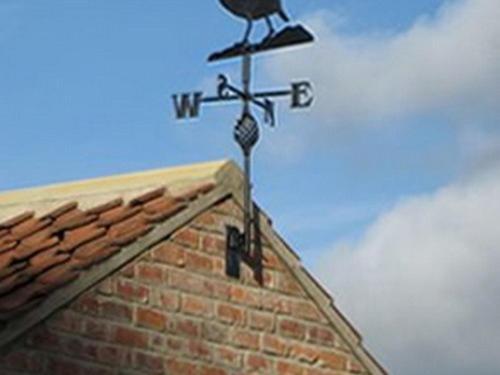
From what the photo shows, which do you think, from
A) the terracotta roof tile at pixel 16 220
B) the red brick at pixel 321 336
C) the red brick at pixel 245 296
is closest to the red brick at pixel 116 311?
the red brick at pixel 245 296

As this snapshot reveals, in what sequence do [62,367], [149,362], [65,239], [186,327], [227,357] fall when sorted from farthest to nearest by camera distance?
[227,357]
[186,327]
[65,239]
[149,362]
[62,367]

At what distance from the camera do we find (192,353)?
865cm

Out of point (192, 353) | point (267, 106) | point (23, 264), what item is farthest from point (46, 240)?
point (267, 106)

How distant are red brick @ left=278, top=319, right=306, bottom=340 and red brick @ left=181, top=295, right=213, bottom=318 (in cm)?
60

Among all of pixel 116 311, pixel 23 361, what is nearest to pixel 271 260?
pixel 116 311

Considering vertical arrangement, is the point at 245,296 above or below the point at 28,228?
below

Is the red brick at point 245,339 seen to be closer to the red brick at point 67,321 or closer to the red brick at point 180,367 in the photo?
the red brick at point 180,367

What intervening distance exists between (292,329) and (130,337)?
4.40 ft

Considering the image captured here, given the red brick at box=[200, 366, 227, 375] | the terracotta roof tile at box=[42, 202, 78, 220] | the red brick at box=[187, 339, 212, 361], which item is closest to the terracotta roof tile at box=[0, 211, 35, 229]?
the terracotta roof tile at box=[42, 202, 78, 220]

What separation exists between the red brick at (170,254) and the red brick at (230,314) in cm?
36

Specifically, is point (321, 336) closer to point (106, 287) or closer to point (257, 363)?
point (257, 363)

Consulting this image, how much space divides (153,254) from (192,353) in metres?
0.56

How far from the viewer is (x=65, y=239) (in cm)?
852

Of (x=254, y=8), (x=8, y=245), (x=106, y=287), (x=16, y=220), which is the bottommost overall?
(x=106, y=287)
